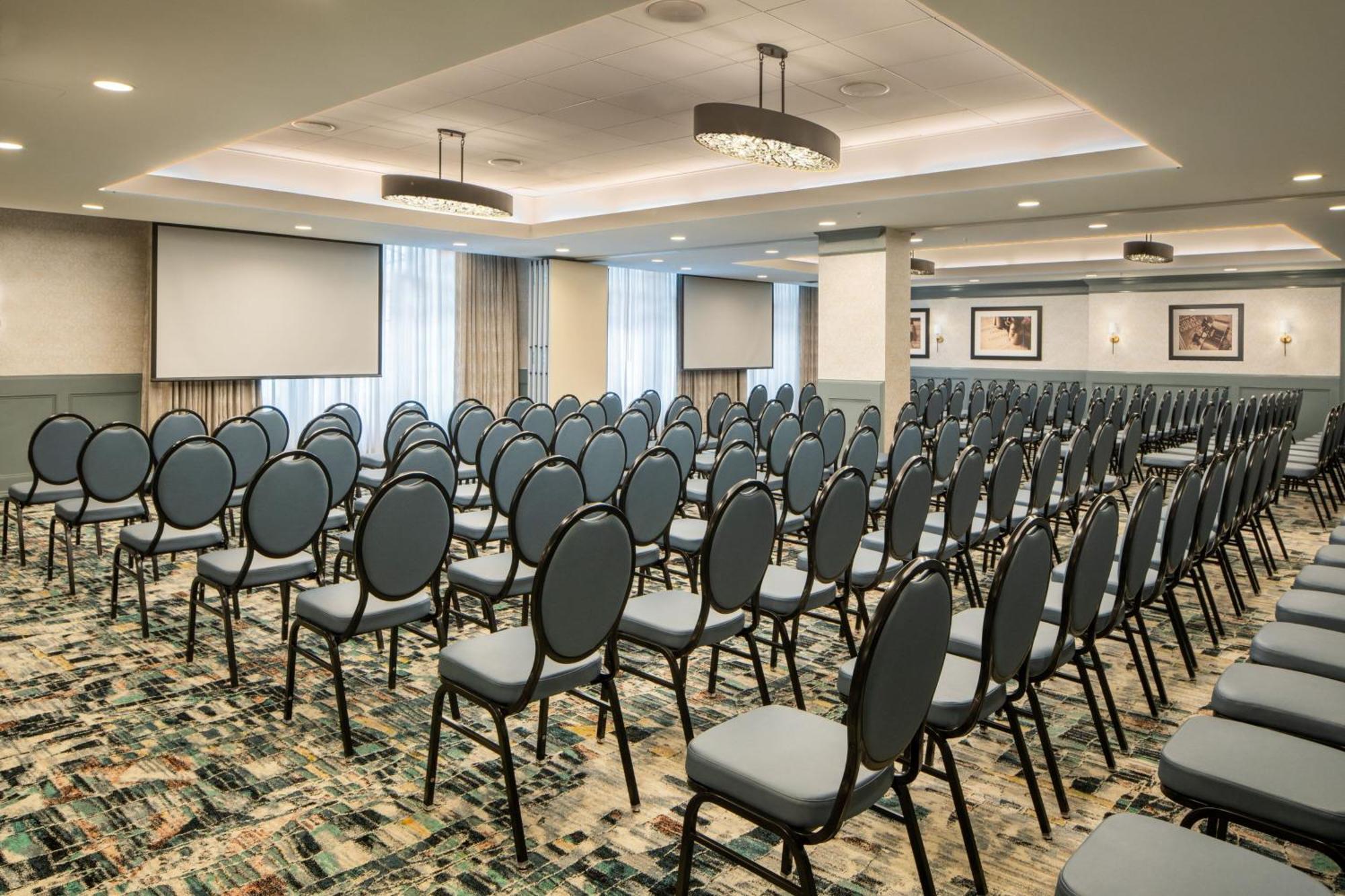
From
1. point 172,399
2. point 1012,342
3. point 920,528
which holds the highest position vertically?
point 1012,342

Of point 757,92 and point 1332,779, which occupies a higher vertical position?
point 757,92

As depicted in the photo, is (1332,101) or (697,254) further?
(697,254)

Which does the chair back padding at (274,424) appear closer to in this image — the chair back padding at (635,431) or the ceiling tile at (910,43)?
the chair back padding at (635,431)

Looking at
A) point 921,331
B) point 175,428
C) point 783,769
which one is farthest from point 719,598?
point 921,331

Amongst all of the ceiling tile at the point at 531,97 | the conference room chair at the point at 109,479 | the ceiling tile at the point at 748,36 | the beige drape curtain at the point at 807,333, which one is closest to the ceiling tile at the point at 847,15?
the ceiling tile at the point at 748,36

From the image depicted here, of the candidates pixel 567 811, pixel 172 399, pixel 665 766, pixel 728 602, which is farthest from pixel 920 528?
pixel 172 399

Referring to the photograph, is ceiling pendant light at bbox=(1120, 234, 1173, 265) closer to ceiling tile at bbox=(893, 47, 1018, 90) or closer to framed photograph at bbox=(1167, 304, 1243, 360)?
ceiling tile at bbox=(893, 47, 1018, 90)

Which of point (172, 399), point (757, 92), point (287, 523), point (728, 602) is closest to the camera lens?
point (728, 602)

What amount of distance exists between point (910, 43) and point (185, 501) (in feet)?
15.8

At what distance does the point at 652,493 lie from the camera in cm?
448

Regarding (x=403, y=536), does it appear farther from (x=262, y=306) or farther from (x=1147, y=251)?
(x=1147, y=251)

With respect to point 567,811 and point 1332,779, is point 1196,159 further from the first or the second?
point 567,811

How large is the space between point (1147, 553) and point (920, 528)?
107 cm

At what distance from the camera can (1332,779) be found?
2123 millimetres
